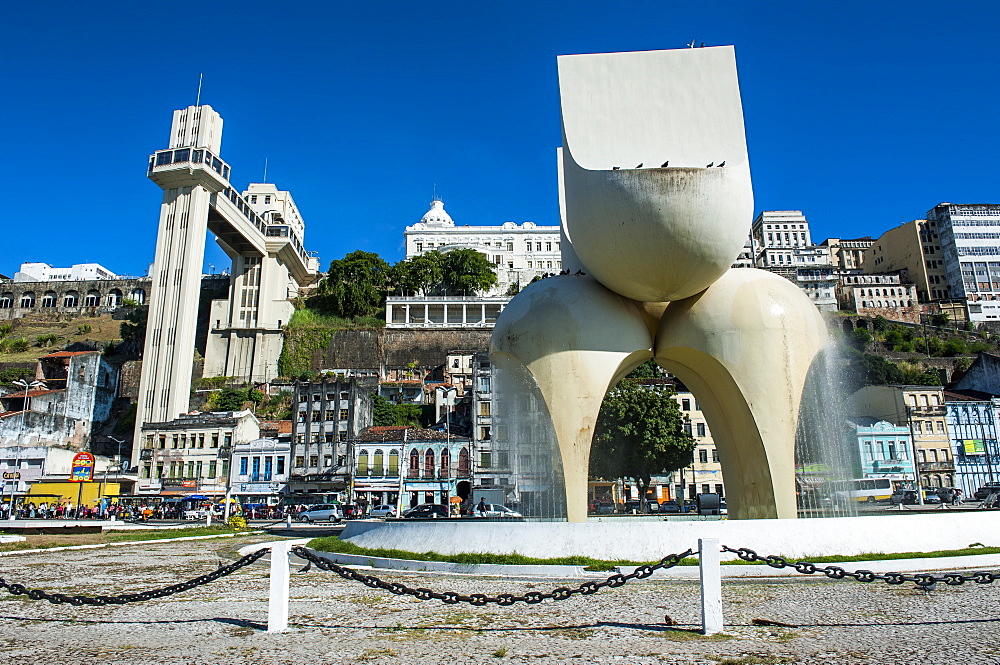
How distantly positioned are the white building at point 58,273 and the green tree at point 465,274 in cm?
6635

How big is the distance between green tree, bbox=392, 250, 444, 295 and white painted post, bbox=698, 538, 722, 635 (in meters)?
80.9

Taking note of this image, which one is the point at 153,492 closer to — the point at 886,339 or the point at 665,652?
the point at 665,652

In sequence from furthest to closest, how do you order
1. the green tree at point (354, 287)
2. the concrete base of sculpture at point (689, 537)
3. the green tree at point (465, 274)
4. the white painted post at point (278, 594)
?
the green tree at point (465, 274) → the green tree at point (354, 287) → the concrete base of sculpture at point (689, 537) → the white painted post at point (278, 594)

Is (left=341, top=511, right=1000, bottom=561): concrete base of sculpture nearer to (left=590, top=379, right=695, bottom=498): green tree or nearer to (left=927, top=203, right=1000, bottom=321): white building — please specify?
(left=590, top=379, right=695, bottom=498): green tree

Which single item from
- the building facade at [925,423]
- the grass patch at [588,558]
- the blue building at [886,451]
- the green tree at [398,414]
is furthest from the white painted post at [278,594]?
the green tree at [398,414]

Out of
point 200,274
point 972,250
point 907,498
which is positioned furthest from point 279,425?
point 972,250

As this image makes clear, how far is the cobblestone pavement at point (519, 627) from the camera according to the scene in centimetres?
565

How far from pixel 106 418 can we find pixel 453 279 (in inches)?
1540

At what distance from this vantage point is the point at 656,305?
14875 millimetres

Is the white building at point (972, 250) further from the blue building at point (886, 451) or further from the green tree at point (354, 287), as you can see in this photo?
the green tree at point (354, 287)

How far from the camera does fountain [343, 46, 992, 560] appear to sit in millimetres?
12367

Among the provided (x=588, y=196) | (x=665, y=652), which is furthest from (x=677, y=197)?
(x=665, y=652)

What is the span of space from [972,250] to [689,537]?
105 meters

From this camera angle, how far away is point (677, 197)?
40.1ft
